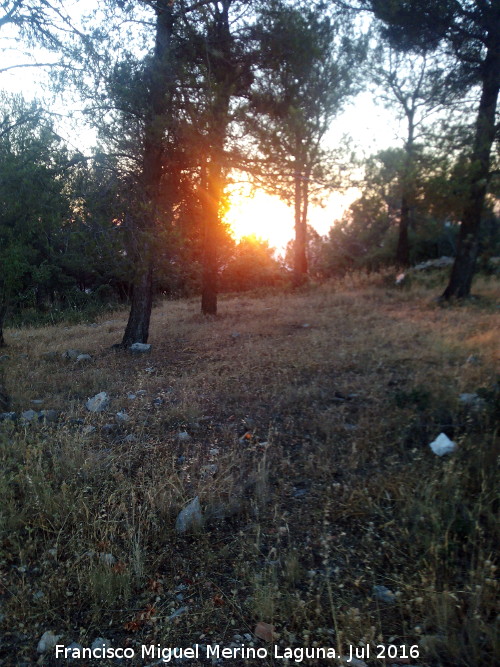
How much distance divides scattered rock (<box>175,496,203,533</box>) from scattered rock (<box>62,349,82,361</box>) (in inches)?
214

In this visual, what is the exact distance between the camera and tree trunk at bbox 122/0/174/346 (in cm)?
733

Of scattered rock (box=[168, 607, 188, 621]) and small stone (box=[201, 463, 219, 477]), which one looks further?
small stone (box=[201, 463, 219, 477])

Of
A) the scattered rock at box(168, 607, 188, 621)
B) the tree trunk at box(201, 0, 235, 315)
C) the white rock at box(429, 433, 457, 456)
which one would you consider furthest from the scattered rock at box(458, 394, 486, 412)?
the tree trunk at box(201, 0, 235, 315)

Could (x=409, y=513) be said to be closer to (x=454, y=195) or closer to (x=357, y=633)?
(x=357, y=633)

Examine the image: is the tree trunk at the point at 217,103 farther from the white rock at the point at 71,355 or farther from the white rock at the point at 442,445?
the white rock at the point at 442,445

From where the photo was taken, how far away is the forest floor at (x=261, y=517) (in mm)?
2385

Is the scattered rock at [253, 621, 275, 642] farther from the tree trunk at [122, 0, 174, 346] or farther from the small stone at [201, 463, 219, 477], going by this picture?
the tree trunk at [122, 0, 174, 346]

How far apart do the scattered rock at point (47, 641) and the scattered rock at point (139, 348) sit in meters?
6.28

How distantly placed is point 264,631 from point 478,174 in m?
9.26

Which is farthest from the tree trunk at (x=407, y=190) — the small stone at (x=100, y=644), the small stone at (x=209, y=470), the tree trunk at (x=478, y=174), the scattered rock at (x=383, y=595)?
the small stone at (x=100, y=644)

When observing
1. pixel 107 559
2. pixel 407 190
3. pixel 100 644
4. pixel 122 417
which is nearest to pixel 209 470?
pixel 107 559

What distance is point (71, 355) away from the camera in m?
8.23

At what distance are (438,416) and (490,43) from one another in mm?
8853

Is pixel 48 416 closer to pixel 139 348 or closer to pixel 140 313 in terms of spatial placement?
pixel 139 348
